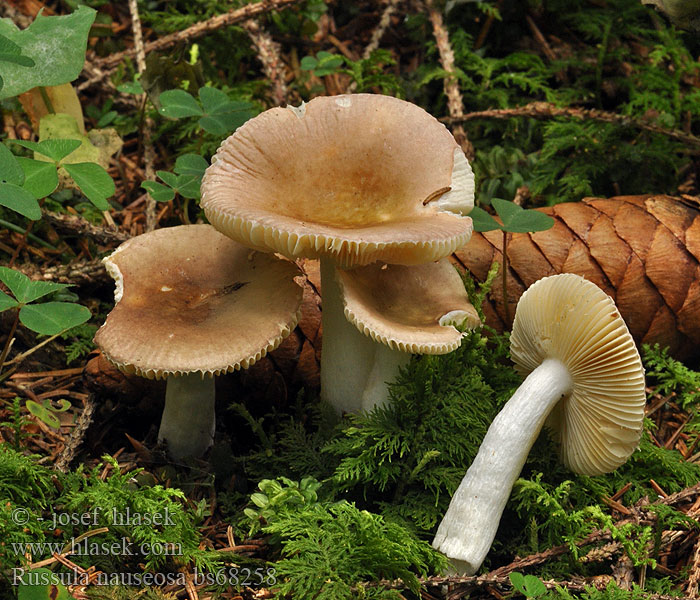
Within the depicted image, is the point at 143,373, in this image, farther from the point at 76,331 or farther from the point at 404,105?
the point at 404,105

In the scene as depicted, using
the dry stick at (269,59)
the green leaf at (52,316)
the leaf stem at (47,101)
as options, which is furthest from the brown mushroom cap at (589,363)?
the leaf stem at (47,101)

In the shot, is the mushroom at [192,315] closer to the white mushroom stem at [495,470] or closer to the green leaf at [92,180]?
the green leaf at [92,180]

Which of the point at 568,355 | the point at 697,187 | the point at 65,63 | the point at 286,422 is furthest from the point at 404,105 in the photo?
the point at 697,187

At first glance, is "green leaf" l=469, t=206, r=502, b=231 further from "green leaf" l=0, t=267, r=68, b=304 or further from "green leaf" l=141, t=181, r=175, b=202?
"green leaf" l=0, t=267, r=68, b=304

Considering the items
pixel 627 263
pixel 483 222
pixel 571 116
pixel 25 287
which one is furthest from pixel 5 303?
pixel 571 116

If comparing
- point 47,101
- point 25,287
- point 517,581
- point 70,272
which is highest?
point 47,101

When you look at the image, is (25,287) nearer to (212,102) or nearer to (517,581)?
(212,102)

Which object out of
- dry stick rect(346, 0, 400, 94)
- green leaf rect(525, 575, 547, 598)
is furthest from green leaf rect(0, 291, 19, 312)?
dry stick rect(346, 0, 400, 94)
